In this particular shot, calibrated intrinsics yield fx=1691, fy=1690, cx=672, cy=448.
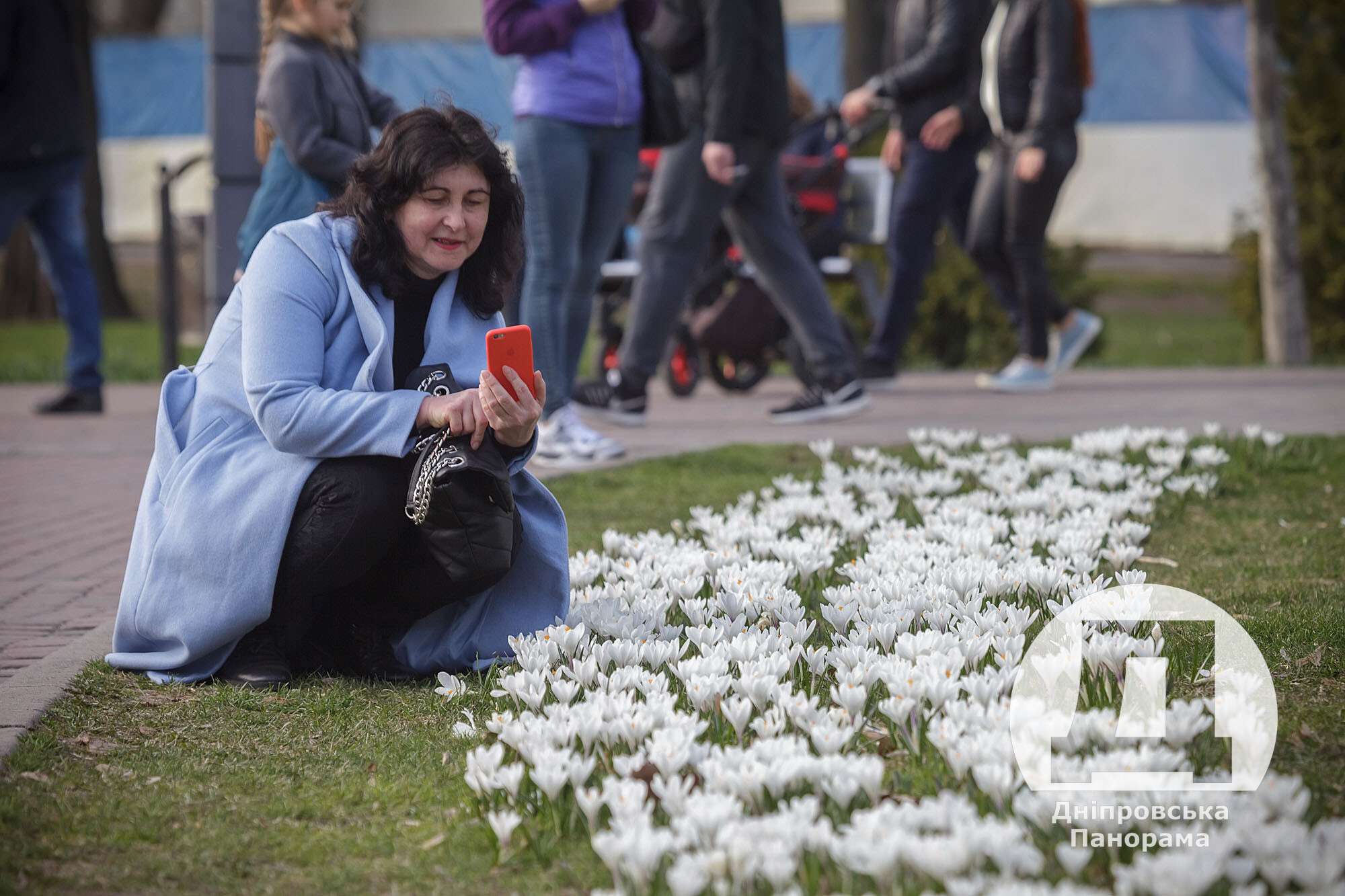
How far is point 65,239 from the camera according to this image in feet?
29.6

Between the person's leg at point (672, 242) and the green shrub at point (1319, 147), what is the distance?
6105 mm

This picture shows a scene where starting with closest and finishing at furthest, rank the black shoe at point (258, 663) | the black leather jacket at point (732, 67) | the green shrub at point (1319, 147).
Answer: the black shoe at point (258, 663)
the black leather jacket at point (732, 67)
the green shrub at point (1319, 147)

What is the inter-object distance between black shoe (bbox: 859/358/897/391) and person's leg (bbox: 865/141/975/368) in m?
0.34

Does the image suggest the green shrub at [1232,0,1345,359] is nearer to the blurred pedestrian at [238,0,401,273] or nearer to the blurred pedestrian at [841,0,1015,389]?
the blurred pedestrian at [841,0,1015,389]

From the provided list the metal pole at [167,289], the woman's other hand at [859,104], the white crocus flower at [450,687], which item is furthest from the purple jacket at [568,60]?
the metal pole at [167,289]

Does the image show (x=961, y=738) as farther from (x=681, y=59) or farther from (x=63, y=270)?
(x=63, y=270)

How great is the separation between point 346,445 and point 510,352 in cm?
A: 43

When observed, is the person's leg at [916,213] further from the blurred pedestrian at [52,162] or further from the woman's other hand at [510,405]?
the woman's other hand at [510,405]

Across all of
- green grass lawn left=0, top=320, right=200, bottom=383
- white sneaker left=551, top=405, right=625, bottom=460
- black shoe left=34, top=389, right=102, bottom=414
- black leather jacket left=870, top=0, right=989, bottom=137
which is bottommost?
green grass lawn left=0, top=320, right=200, bottom=383

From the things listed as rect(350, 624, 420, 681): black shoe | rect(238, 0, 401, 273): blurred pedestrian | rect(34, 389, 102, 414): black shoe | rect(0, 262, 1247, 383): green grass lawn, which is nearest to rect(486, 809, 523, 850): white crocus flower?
rect(350, 624, 420, 681): black shoe

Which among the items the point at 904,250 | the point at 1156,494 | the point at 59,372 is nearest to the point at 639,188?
the point at 904,250

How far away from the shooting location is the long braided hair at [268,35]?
580cm

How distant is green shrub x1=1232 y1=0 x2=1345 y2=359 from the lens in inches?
456

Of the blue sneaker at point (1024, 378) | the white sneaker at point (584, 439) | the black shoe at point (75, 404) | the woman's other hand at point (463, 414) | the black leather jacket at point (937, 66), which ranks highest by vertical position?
the black leather jacket at point (937, 66)
